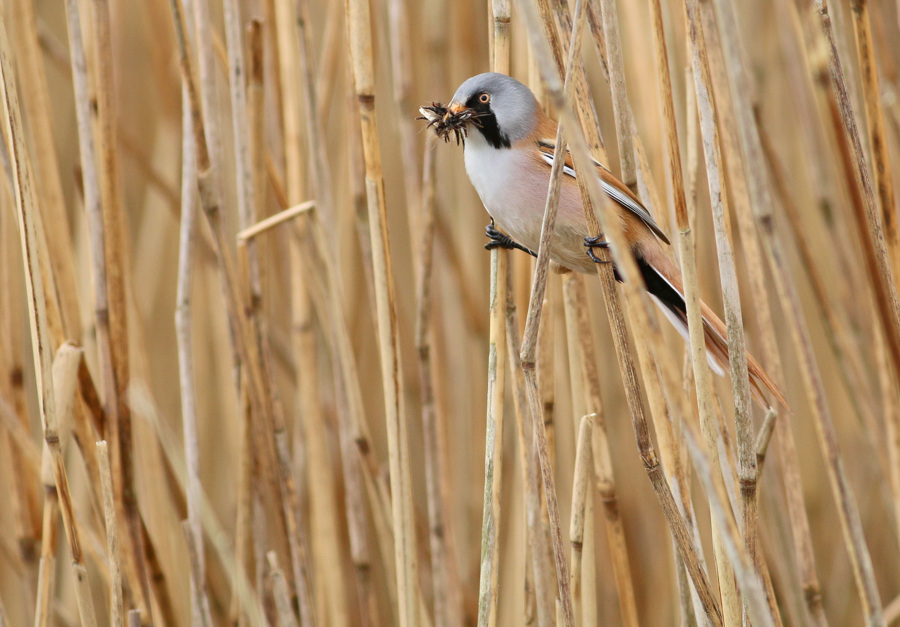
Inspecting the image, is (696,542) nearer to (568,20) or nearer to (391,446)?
(391,446)

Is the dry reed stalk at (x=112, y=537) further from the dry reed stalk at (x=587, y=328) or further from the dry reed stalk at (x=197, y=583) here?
the dry reed stalk at (x=587, y=328)

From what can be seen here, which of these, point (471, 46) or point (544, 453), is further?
point (471, 46)

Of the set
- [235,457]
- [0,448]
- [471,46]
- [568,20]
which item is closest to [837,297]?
[471,46]

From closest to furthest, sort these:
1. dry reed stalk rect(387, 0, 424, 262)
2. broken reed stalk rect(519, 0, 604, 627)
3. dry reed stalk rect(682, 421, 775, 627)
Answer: dry reed stalk rect(682, 421, 775, 627) < broken reed stalk rect(519, 0, 604, 627) < dry reed stalk rect(387, 0, 424, 262)

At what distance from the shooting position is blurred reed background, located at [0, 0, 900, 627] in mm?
921

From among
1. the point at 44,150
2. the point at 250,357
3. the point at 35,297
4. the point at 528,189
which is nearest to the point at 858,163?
the point at 528,189

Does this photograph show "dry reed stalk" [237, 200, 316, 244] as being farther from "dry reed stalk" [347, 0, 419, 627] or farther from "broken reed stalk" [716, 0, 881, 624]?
"broken reed stalk" [716, 0, 881, 624]

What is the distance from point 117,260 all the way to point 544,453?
0.75 m

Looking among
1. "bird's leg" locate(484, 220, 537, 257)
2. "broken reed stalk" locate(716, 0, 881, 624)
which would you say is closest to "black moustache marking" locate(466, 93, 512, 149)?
"bird's leg" locate(484, 220, 537, 257)

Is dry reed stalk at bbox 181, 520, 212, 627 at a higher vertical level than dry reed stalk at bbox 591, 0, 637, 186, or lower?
lower

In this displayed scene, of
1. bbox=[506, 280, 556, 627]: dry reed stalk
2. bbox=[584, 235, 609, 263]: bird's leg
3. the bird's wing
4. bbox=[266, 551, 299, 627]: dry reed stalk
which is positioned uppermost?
the bird's wing

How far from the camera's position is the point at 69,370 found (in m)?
1.05

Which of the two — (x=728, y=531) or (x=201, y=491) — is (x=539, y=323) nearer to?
(x=728, y=531)

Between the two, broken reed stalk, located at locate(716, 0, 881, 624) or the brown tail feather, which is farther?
broken reed stalk, located at locate(716, 0, 881, 624)
